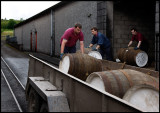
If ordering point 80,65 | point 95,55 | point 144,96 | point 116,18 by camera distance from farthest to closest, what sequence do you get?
point 116,18 < point 95,55 < point 80,65 < point 144,96

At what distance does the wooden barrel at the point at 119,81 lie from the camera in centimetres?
325

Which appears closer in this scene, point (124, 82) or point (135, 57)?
point (124, 82)

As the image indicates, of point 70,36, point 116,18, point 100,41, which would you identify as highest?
point 116,18

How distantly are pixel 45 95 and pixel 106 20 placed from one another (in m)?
9.86

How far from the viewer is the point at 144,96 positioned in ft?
9.04

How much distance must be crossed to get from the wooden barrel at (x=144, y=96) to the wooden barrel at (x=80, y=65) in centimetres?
242

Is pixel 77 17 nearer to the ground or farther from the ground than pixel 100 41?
farther from the ground

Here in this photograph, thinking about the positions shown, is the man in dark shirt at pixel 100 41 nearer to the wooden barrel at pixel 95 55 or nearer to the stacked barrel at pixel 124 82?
the wooden barrel at pixel 95 55

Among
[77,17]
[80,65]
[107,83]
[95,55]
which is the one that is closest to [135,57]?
[95,55]

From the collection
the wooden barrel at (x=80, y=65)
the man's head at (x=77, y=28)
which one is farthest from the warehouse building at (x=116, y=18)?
the wooden barrel at (x=80, y=65)

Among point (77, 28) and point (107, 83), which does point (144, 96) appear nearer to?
point (107, 83)

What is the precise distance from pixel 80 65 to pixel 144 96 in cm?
251

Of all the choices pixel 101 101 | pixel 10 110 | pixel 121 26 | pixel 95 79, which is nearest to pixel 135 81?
pixel 95 79

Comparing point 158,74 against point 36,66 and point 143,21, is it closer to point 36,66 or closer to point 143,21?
point 36,66
